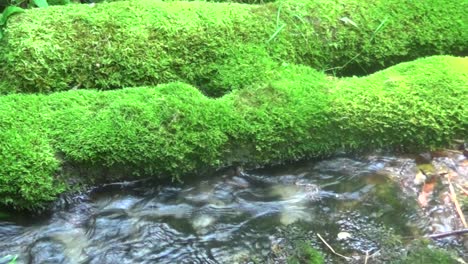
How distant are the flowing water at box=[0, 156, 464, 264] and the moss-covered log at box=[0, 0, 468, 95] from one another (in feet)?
2.83

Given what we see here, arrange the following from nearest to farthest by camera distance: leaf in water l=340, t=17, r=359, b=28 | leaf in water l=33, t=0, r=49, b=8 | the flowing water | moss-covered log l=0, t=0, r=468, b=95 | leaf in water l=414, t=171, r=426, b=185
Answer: the flowing water < leaf in water l=414, t=171, r=426, b=185 < moss-covered log l=0, t=0, r=468, b=95 < leaf in water l=33, t=0, r=49, b=8 < leaf in water l=340, t=17, r=359, b=28

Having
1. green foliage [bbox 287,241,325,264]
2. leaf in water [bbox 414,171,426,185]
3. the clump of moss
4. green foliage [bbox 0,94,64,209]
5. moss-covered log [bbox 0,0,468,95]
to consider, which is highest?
moss-covered log [bbox 0,0,468,95]

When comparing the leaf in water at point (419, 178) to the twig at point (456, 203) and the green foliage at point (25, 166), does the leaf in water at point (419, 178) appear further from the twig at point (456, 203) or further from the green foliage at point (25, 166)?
the green foliage at point (25, 166)

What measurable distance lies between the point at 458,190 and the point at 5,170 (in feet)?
9.08

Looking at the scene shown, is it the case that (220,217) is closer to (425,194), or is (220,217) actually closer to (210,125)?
(210,125)

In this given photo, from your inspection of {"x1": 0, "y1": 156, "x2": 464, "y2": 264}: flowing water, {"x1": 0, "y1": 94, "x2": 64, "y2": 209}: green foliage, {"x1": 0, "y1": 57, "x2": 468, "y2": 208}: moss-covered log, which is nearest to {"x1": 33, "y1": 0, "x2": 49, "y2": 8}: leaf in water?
{"x1": 0, "y1": 57, "x2": 468, "y2": 208}: moss-covered log

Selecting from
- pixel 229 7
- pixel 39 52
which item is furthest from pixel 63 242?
pixel 229 7

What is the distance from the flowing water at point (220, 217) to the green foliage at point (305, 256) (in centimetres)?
14

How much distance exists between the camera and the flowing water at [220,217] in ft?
9.79

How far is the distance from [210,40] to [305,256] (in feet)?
6.00

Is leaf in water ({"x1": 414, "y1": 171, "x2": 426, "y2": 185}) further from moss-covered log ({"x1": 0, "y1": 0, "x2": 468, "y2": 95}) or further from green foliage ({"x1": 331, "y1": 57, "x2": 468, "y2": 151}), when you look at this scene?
moss-covered log ({"x1": 0, "y1": 0, "x2": 468, "y2": 95})

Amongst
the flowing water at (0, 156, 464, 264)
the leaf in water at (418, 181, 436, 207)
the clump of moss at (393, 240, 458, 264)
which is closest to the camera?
the clump of moss at (393, 240, 458, 264)

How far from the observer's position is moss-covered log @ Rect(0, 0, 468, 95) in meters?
3.74

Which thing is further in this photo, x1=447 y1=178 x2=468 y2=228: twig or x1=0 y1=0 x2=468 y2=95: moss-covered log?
x1=0 y1=0 x2=468 y2=95: moss-covered log
